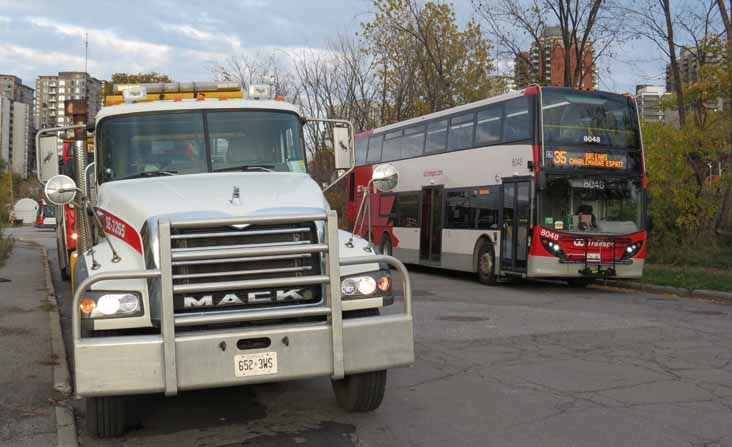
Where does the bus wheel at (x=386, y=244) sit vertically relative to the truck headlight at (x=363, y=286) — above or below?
below

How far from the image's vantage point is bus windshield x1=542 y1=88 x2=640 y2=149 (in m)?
17.1

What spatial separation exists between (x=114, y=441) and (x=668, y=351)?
256 inches

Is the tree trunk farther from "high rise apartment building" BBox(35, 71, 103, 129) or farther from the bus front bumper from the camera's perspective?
"high rise apartment building" BBox(35, 71, 103, 129)

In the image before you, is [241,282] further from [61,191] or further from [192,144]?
[192,144]

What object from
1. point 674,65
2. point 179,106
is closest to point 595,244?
point 674,65

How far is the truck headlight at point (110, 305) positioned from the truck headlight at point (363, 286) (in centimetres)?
144

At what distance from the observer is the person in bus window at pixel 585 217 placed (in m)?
17.5

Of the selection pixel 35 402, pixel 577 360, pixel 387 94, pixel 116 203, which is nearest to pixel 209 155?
pixel 116 203

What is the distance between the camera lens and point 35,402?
6906 mm

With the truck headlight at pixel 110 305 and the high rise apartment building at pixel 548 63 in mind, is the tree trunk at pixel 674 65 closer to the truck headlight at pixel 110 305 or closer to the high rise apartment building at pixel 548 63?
the high rise apartment building at pixel 548 63

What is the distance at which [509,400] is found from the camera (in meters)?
7.11

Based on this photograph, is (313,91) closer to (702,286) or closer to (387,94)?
(387,94)

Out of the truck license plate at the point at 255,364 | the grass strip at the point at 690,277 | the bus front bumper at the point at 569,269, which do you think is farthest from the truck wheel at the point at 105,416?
the grass strip at the point at 690,277

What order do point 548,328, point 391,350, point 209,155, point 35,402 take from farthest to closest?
point 548,328 → point 209,155 → point 35,402 → point 391,350
